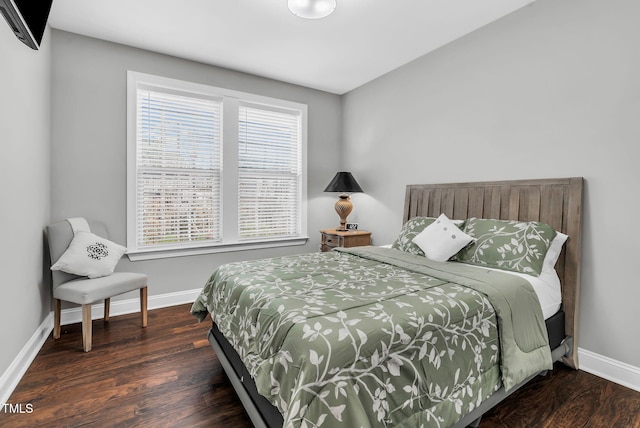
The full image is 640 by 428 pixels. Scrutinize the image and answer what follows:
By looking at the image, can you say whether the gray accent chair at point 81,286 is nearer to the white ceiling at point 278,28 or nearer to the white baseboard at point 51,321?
the white baseboard at point 51,321

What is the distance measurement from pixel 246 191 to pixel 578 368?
3461mm

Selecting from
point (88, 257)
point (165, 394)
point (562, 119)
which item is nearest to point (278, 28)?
point (562, 119)

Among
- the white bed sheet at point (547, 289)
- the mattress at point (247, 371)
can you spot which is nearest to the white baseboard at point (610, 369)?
the mattress at point (247, 371)

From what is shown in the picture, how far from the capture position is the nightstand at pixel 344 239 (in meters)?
3.74

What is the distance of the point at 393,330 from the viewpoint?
127 cm

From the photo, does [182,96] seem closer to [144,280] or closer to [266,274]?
[144,280]

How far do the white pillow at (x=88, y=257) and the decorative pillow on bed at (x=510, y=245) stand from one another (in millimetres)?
2929

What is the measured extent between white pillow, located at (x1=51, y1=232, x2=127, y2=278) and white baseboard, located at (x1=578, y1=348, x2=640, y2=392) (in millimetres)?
3753

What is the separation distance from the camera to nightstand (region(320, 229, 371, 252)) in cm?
374

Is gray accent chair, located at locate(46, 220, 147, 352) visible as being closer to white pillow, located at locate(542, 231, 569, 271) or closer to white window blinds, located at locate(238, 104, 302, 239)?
white window blinds, located at locate(238, 104, 302, 239)

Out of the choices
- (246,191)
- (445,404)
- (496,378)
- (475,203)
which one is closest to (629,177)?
(475,203)

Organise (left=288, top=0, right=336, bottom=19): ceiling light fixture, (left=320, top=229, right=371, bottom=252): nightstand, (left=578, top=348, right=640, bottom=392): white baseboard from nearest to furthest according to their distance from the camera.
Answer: (left=578, top=348, right=640, bottom=392): white baseboard → (left=288, top=0, right=336, bottom=19): ceiling light fixture → (left=320, top=229, right=371, bottom=252): nightstand

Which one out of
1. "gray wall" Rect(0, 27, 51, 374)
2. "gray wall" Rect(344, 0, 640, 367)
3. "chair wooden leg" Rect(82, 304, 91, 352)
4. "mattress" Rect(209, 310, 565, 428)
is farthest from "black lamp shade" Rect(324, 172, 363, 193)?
"gray wall" Rect(0, 27, 51, 374)

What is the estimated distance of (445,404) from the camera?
1.33 meters
